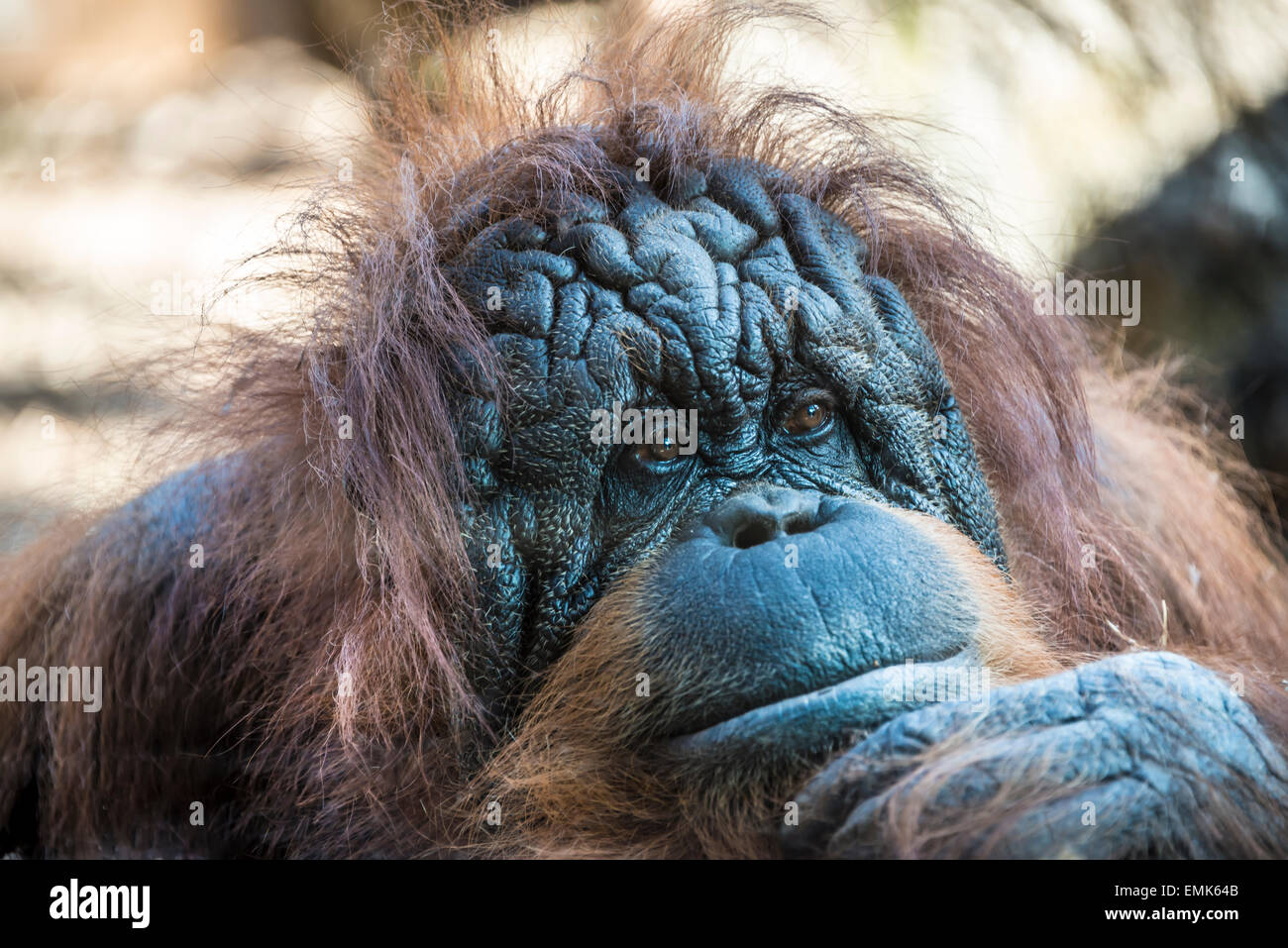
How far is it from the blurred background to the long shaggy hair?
0.52ft

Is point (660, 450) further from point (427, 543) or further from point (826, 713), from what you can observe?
point (826, 713)

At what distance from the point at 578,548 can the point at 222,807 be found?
0.84 meters

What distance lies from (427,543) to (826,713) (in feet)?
1.83

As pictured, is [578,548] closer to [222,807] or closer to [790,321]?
[790,321]

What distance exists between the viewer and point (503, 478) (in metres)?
1.63

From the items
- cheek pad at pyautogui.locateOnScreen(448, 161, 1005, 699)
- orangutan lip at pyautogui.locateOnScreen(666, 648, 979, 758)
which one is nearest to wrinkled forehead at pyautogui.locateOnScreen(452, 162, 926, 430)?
cheek pad at pyautogui.locateOnScreen(448, 161, 1005, 699)

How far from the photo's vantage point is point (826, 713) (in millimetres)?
1388

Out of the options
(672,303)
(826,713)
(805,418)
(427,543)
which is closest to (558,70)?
(672,303)

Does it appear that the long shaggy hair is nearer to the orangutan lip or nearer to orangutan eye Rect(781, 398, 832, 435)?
the orangutan lip

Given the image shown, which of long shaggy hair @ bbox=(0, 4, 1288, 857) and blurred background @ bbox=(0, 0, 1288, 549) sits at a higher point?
blurred background @ bbox=(0, 0, 1288, 549)

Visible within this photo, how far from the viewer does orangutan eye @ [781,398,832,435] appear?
1.71m

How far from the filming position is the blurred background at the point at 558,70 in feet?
8.57
